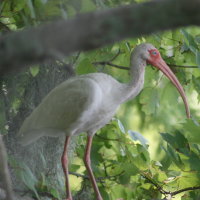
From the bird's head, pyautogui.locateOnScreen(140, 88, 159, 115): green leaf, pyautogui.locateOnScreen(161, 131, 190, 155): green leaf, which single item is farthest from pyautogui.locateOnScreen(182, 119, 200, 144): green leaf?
pyautogui.locateOnScreen(140, 88, 159, 115): green leaf

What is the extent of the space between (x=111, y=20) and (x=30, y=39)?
0.17m

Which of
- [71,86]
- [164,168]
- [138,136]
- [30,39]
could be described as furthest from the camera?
[138,136]

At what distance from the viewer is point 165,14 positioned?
1.11 m

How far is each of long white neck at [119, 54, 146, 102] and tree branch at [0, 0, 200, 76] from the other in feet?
7.70

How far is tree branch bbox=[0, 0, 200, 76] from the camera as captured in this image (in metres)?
1.06

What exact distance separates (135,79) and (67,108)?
1.73 ft

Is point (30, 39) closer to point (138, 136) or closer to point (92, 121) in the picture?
point (92, 121)

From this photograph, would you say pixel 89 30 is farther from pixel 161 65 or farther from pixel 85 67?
pixel 161 65

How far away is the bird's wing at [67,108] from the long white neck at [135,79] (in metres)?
0.27

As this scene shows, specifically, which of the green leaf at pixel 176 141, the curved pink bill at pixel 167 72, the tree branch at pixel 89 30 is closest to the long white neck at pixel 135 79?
the curved pink bill at pixel 167 72

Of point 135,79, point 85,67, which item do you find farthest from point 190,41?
point 85,67

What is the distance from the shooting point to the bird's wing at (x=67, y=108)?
10.6 ft

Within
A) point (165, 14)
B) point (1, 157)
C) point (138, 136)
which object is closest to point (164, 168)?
point (138, 136)

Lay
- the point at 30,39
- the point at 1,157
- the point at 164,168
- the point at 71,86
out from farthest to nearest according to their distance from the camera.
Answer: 1. the point at 164,168
2. the point at 71,86
3. the point at 1,157
4. the point at 30,39
